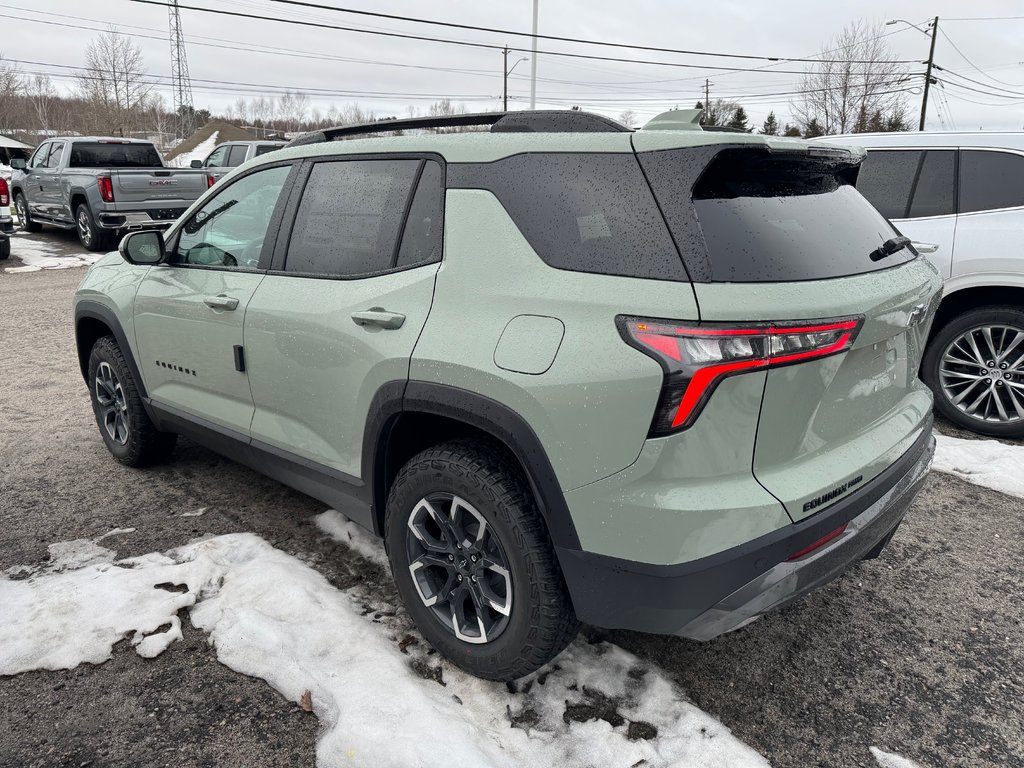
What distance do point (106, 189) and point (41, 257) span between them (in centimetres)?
214

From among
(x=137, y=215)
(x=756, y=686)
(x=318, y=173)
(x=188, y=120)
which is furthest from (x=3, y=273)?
(x=188, y=120)

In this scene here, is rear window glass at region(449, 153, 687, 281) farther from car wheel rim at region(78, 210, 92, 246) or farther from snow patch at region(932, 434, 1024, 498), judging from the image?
car wheel rim at region(78, 210, 92, 246)

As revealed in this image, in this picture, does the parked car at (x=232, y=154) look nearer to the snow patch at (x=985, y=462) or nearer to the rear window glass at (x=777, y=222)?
the snow patch at (x=985, y=462)

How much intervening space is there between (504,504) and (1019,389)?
159 inches

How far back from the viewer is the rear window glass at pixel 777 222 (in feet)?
6.41

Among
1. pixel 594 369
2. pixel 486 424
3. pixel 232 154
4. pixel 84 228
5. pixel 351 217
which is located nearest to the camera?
pixel 594 369

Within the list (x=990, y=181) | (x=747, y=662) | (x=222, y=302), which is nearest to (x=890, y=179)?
(x=990, y=181)

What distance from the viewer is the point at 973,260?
466 centimetres

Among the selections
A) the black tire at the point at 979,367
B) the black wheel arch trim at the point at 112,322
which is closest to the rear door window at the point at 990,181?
the black tire at the point at 979,367

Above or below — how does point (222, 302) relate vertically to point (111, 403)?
above

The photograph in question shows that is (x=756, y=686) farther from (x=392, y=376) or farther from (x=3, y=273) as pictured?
(x=3, y=273)

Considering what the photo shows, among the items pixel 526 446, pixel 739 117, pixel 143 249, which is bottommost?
pixel 526 446

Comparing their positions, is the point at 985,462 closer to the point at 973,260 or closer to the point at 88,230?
the point at 973,260

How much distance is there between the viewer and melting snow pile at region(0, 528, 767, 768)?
220cm
